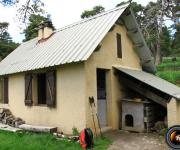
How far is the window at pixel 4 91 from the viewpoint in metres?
16.9

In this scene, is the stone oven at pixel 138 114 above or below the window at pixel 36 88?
below

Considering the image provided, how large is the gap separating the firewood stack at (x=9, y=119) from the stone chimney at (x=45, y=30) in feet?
15.1

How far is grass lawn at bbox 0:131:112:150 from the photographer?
9227 mm

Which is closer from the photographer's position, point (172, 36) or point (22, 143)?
point (22, 143)

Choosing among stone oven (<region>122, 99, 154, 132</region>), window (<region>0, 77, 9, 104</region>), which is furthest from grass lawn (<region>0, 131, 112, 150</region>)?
Result: window (<region>0, 77, 9, 104</region>)

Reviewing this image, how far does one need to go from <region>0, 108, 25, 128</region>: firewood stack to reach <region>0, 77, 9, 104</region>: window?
39.5 inches

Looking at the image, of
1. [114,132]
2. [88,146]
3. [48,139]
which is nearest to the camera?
[88,146]

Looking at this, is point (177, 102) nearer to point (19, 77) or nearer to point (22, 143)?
point (22, 143)

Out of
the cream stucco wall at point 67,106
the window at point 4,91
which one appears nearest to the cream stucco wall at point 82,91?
the cream stucco wall at point 67,106

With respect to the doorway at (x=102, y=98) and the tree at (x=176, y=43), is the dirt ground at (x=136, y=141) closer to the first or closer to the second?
the doorway at (x=102, y=98)

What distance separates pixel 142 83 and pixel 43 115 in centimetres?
450

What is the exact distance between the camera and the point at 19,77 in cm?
1502

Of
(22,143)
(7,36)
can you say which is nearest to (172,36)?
(7,36)

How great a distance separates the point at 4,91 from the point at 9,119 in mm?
3055
